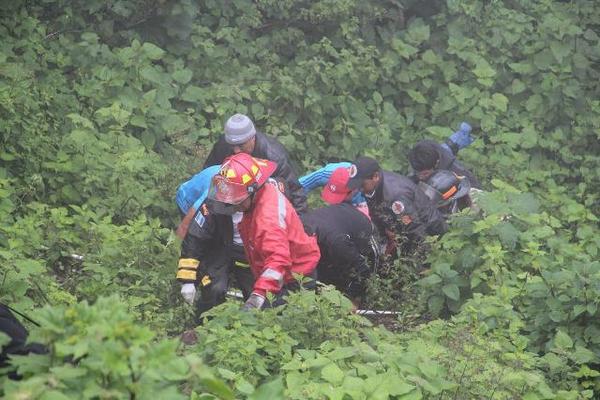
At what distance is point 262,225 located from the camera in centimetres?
639

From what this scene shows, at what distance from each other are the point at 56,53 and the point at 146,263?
382 cm

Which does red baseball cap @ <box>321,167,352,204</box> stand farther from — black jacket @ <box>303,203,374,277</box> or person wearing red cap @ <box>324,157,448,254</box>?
black jacket @ <box>303,203,374,277</box>

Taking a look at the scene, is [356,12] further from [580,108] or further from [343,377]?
[343,377]

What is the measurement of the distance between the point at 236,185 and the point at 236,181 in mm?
29

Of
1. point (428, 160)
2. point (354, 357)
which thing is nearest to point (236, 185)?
point (354, 357)

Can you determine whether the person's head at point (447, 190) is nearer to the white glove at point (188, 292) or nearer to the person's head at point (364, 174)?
the person's head at point (364, 174)

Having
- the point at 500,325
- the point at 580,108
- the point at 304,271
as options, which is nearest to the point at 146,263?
the point at 304,271

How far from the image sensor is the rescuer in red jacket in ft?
20.8

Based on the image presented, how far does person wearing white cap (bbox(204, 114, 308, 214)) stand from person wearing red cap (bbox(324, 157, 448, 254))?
0.46 metres

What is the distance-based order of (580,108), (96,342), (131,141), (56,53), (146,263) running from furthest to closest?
(580,108), (56,53), (131,141), (146,263), (96,342)

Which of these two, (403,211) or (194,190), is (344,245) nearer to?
(403,211)

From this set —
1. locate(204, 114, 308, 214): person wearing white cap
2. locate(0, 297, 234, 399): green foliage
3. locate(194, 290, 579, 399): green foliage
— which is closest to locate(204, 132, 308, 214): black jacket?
locate(204, 114, 308, 214): person wearing white cap

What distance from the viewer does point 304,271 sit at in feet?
22.1

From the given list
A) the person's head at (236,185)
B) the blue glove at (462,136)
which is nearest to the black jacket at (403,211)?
the person's head at (236,185)
